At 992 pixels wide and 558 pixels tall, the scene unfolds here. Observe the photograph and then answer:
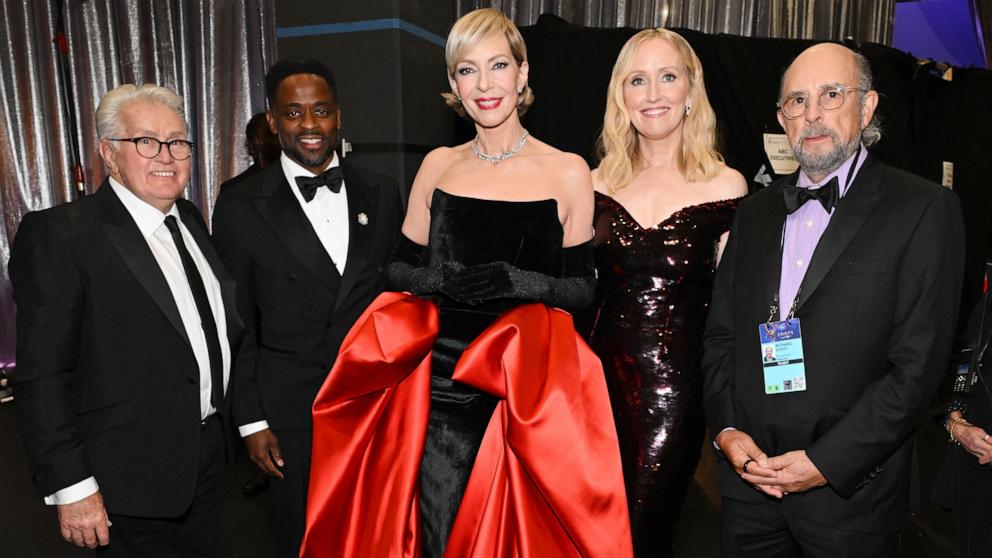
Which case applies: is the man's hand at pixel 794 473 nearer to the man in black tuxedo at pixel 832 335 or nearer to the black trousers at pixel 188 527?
the man in black tuxedo at pixel 832 335

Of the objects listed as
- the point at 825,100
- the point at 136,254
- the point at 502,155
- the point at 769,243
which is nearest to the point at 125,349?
the point at 136,254

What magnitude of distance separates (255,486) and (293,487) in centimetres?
204

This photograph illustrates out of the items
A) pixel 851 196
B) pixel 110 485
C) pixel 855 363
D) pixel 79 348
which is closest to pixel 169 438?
pixel 110 485

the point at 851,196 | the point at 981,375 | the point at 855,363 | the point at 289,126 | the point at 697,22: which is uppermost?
the point at 697,22

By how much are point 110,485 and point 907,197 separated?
7.15ft

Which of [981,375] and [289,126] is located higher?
[289,126]

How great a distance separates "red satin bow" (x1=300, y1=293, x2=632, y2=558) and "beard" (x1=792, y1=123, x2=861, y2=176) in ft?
2.60

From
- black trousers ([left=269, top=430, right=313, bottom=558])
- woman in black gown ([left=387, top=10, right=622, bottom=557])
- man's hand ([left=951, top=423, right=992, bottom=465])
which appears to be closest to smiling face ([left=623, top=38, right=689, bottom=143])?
woman in black gown ([left=387, top=10, right=622, bottom=557])

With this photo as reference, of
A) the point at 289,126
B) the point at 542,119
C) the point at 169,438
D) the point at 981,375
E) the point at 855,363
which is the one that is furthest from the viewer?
the point at 542,119

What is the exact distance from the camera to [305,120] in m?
2.39

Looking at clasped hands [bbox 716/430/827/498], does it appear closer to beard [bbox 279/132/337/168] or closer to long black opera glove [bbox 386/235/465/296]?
long black opera glove [bbox 386/235/465/296]

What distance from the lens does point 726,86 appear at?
4.94 meters

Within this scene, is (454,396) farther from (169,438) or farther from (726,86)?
(726,86)

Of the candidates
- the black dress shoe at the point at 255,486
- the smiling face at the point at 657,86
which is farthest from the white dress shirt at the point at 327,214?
the black dress shoe at the point at 255,486
